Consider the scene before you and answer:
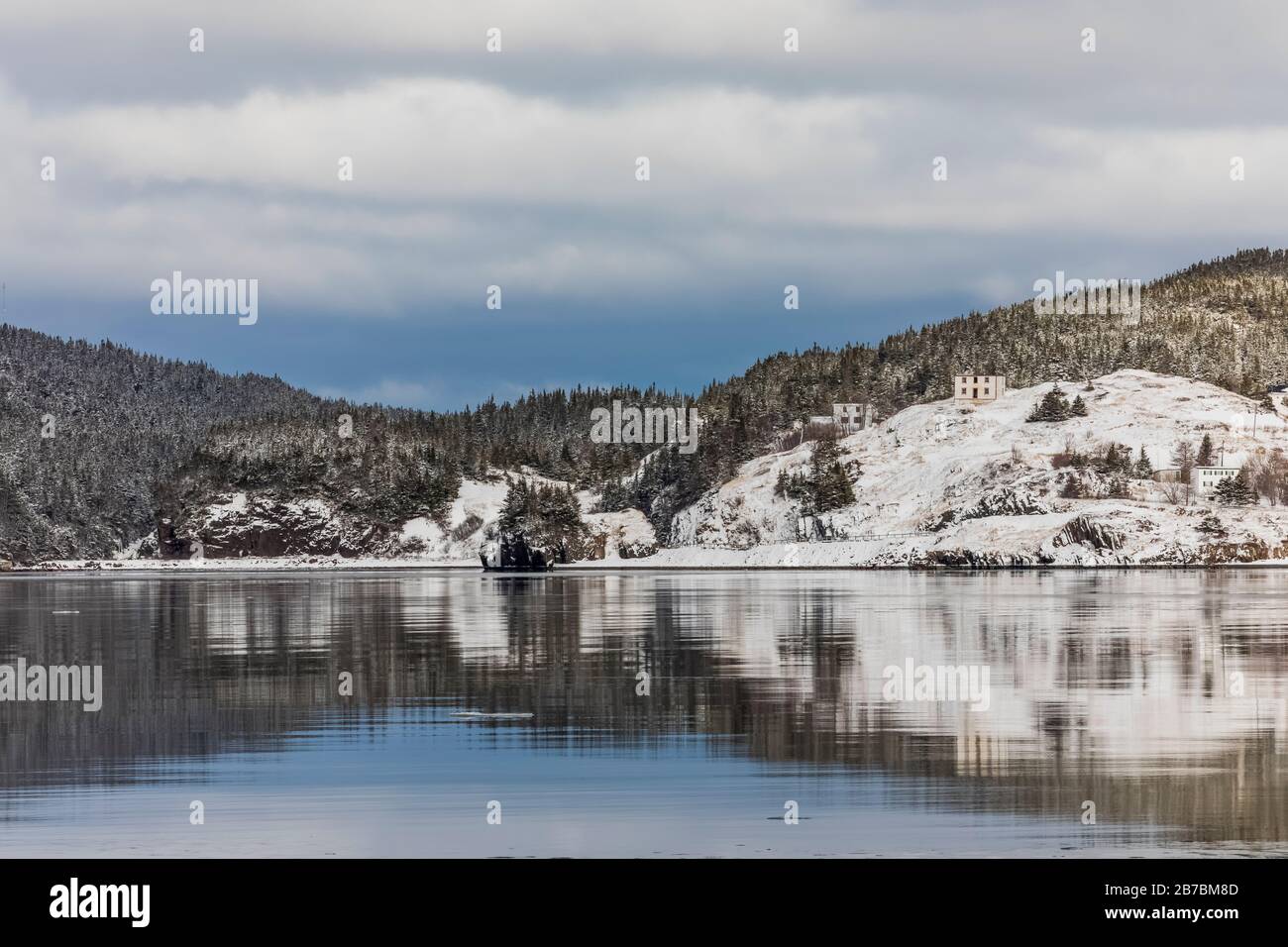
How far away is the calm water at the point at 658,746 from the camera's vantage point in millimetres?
26781

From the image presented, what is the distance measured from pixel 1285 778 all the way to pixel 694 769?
12.2 metres

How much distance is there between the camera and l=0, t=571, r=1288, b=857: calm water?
26781 millimetres

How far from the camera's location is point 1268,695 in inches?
1704

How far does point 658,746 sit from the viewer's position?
36375 millimetres

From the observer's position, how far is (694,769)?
33.1m
